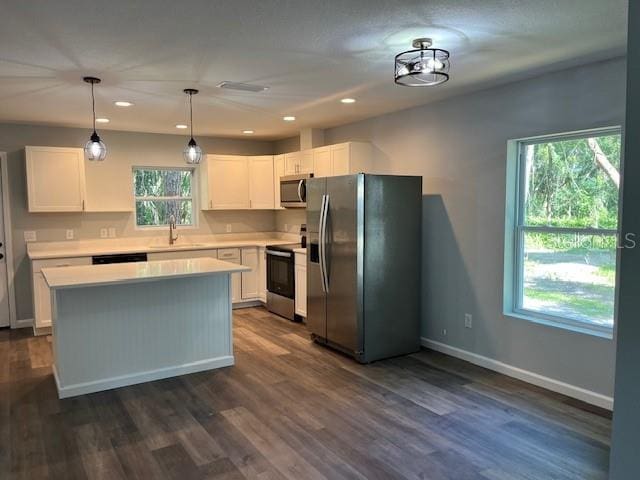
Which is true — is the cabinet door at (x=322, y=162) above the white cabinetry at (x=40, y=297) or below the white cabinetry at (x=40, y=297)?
above

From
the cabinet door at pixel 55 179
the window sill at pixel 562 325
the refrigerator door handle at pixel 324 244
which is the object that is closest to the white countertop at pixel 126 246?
the cabinet door at pixel 55 179

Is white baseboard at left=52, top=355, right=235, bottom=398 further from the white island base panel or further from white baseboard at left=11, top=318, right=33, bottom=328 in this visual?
white baseboard at left=11, top=318, right=33, bottom=328

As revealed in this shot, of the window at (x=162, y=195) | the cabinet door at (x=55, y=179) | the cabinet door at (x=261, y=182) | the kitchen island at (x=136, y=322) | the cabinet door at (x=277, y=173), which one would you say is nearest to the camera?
the kitchen island at (x=136, y=322)

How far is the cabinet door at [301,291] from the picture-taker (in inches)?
222

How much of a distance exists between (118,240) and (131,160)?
1066mm

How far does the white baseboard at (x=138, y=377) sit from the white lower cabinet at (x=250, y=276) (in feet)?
Answer: 7.30

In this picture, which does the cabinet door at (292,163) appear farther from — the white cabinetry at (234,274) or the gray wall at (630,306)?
the gray wall at (630,306)

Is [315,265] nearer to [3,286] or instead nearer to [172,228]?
[172,228]

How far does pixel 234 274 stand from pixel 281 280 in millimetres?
725

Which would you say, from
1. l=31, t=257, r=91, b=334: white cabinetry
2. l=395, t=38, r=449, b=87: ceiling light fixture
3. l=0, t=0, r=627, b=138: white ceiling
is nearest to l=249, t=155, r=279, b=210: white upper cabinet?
l=0, t=0, r=627, b=138: white ceiling

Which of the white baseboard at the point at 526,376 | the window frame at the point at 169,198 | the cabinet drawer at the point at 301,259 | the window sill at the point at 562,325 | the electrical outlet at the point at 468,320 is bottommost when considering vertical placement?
the white baseboard at the point at 526,376

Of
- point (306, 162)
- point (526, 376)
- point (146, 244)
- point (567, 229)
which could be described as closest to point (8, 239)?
point (146, 244)

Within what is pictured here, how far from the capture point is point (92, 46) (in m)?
2.87

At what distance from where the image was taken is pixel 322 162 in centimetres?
577
